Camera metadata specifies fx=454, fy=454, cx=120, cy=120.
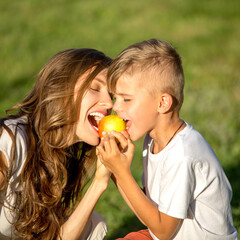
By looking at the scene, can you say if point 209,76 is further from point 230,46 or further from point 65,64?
point 65,64

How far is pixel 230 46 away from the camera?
1050 cm

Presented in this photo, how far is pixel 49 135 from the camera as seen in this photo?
338cm

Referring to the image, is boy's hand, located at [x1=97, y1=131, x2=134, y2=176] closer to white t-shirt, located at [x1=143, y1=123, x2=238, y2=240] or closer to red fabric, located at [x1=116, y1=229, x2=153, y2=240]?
white t-shirt, located at [x1=143, y1=123, x2=238, y2=240]

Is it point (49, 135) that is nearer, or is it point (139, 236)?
point (139, 236)

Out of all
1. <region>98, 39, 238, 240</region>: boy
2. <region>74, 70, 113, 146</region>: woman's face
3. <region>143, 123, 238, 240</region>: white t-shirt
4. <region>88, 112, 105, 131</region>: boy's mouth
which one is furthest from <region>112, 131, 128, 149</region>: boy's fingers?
<region>88, 112, 105, 131</region>: boy's mouth

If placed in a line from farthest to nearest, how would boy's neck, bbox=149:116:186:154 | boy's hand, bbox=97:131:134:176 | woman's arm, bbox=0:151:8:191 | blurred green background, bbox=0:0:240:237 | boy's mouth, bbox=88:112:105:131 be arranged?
blurred green background, bbox=0:0:240:237
boy's mouth, bbox=88:112:105:131
woman's arm, bbox=0:151:8:191
boy's neck, bbox=149:116:186:154
boy's hand, bbox=97:131:134:176

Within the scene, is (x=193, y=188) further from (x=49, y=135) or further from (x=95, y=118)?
(x=49, y=135)

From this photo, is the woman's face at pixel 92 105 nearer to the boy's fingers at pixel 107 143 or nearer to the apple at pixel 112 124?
the apple at pixel 112 124

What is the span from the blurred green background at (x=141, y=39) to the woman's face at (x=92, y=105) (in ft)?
4.22

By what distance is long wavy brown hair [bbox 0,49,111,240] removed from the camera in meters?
3.27

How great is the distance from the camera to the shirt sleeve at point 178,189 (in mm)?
2664

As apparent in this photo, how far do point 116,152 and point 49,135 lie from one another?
2.51 ft

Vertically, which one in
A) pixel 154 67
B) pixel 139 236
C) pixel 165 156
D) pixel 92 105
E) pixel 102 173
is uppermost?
pixel 154 67

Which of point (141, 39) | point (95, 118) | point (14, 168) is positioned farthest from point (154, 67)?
point (141, 39)
